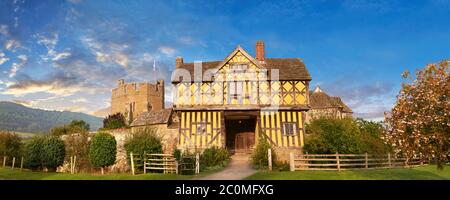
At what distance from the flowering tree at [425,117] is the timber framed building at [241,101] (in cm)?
1078

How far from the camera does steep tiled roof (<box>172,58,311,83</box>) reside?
20.7 metres

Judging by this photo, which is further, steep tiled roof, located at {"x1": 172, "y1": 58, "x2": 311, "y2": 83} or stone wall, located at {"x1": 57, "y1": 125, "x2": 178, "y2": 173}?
stone wall, located at {"x1": 57, "y1": 125, "x2": 178, "y2": 173}

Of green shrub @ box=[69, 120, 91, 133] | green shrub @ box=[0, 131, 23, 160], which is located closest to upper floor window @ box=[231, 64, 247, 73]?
green shrub @ box=[69, 120, 91, 133]

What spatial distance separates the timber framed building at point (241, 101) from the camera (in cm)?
2006

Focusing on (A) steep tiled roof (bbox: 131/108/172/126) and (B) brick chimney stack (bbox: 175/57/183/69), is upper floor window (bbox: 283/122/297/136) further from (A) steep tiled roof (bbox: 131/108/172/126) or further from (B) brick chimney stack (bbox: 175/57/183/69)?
(A) steep tiled roof (bbox: 131/108/172/126)

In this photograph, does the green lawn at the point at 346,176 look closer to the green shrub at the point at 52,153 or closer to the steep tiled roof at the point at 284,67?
the steep tiled roof at the point at 284,67

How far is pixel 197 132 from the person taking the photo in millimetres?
20453

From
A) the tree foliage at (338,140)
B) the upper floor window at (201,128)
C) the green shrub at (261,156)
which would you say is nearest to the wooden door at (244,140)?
the upper floor window at (201,128)

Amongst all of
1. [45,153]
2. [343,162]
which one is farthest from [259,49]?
[45,153]

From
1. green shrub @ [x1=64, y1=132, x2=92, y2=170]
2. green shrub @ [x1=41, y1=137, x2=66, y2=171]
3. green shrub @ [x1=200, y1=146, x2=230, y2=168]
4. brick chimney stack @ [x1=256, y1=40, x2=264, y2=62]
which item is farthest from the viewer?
green shrub @ [x1=41, y1=137, x2=66, y2=171]

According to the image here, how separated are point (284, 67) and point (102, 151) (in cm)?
1476

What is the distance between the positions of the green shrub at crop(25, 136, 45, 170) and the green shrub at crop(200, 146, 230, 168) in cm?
1576
